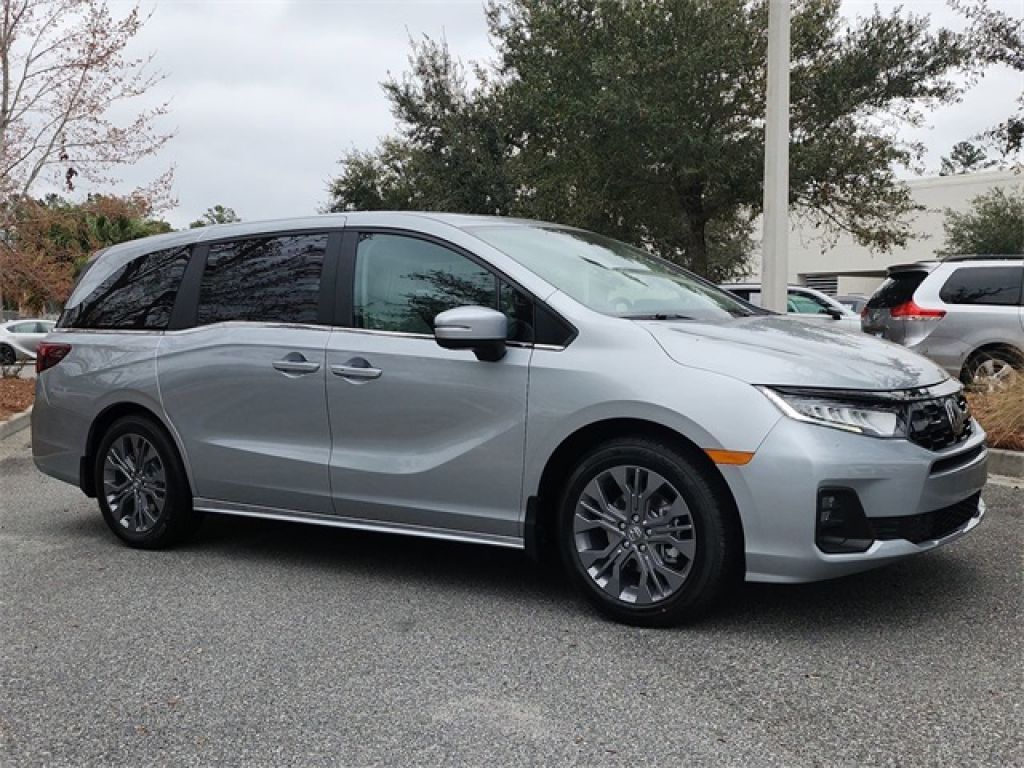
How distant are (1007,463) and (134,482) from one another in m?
5.71

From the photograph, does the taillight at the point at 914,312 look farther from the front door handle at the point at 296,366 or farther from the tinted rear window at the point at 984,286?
the front door handle at the point at 296,366

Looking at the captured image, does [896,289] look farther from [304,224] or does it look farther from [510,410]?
[510,410]

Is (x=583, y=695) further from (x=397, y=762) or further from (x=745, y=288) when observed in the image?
(x=745, y=288)

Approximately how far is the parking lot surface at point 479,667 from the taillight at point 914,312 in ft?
17.9

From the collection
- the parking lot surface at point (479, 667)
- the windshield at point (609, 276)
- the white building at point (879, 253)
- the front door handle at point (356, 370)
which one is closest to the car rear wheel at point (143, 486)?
the parking lot surface at point (479, 667)

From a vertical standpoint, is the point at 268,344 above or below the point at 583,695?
above

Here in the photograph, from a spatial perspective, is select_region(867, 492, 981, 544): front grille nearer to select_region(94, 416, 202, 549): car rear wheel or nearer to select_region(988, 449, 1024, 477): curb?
select_region(988, 449, 1024, 477): curb

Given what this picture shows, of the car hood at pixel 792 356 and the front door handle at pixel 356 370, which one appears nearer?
the car hood at pixel 792 356

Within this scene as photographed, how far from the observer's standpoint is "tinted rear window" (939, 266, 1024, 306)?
10.2 metres

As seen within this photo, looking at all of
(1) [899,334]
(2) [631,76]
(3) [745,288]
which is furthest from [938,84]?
(1) [899,334]

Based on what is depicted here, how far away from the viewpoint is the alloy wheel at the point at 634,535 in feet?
13.1

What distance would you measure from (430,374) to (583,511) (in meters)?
0.94

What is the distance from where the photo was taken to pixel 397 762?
297cm

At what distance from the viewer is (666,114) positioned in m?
19.5
